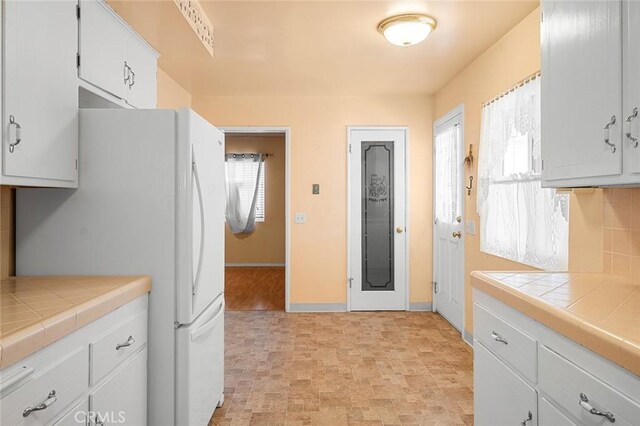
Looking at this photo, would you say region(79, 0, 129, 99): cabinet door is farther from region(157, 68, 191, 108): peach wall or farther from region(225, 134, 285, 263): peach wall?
region(225, 134, 285, 263): peach wall

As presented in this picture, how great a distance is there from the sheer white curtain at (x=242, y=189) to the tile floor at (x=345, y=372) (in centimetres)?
357

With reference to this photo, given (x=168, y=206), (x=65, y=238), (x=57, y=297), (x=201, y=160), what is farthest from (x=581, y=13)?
(x=65, y=238)

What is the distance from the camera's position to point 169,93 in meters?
4.04

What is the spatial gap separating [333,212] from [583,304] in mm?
3541

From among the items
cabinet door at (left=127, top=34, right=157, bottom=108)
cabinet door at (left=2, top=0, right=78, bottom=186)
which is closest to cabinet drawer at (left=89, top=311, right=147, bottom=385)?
cabinet door at (left=2, top=0, right=78, bottom=186)

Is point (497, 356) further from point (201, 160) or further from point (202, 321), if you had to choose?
point (201, 160)

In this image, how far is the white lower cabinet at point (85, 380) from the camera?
106 centimetres

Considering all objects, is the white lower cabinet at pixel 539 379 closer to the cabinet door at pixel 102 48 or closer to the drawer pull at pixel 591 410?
the drawer pull at pixel 591 410

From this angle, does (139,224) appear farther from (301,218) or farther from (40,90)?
(301,218)

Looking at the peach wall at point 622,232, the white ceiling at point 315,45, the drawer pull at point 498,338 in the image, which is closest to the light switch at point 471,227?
the white ceiling at point 315,45

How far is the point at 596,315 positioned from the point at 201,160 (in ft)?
5.75

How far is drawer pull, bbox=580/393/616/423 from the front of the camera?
3.31 feet

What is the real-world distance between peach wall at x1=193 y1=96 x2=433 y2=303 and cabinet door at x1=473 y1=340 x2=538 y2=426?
3.00 meters

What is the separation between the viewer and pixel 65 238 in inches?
74.3
